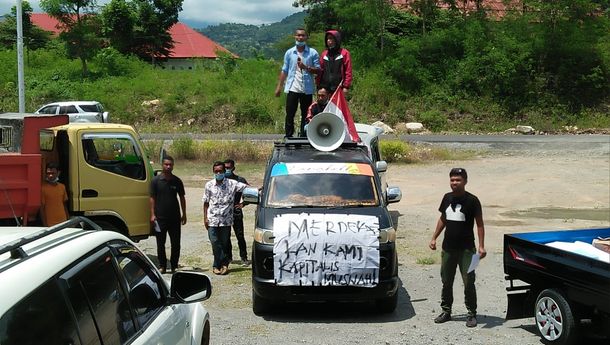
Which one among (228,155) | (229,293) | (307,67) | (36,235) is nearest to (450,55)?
(228,155)

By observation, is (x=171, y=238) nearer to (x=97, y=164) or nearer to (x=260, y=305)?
(x=97, y=164)

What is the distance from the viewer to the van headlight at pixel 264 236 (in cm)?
813

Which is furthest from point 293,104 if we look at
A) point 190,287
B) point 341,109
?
point 190,287

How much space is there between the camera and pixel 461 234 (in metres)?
7.83

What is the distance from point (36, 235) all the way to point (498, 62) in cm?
4244

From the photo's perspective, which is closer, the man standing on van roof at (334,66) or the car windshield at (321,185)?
the car windshield at (321,185)

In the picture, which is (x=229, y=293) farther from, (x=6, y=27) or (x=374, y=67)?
(x=6, y=27)

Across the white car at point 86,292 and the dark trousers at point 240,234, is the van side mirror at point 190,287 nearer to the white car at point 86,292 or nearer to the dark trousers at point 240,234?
the white car at point 86,292

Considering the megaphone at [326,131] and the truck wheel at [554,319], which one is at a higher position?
the megaphone at [326,131]

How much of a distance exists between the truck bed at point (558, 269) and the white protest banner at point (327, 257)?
1533 millimetres

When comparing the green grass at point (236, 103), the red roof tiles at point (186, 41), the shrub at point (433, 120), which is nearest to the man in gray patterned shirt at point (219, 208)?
the green grass at point (236, 103)

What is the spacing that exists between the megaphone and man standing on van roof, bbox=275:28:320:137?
2.16m

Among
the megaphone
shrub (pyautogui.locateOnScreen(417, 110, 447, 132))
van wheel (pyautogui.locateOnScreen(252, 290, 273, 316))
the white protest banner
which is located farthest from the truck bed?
shrub (pyautogui.locateOnScreen(417, 110, 447, 132))

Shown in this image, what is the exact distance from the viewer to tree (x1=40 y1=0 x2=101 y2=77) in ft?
161
